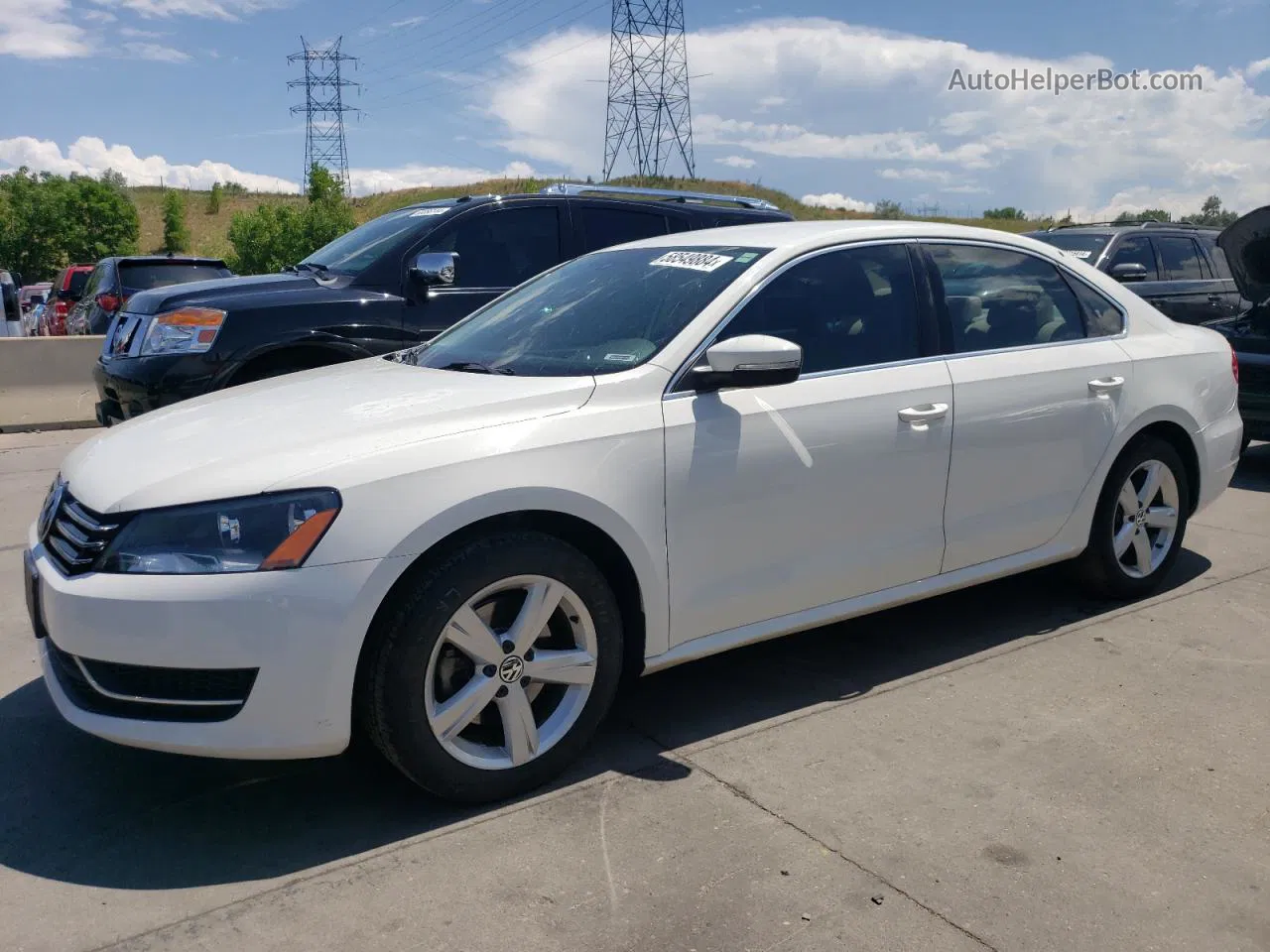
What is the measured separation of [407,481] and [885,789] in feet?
5.38

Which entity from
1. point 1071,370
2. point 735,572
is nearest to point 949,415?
point 1071,370

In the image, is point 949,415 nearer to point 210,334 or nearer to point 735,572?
point 735,572

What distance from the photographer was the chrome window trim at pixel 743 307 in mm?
3520

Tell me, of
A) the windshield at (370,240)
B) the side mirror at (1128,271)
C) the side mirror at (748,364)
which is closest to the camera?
the side mirror at (748,364)

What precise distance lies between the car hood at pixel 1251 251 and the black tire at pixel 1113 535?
3.26 m

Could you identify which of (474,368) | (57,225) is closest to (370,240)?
(474,368)

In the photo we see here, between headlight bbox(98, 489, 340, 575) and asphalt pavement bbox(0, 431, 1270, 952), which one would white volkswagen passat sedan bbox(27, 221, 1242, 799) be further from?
asphalt pavement bbox(0, 431, 1270, 952)

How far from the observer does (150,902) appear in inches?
109

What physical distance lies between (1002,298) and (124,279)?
1208cm

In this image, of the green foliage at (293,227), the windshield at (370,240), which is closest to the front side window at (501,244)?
the windshield at (370,240)

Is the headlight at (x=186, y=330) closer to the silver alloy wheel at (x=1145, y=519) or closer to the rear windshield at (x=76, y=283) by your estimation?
the silver alloy wheel at (x=1145, y=519)

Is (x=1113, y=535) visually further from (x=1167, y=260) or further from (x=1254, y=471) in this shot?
(x=1167, y=260)

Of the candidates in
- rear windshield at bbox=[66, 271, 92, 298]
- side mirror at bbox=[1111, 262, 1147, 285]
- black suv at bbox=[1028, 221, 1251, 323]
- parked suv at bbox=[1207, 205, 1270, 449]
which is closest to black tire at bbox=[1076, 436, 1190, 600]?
parked suv at bbox=[1207, 205, 1270, 449]

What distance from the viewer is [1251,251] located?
7.61 m
